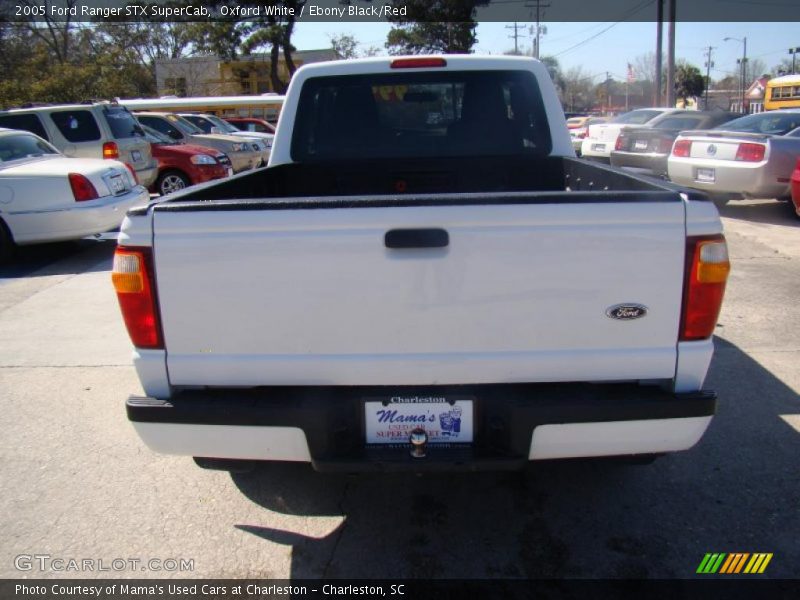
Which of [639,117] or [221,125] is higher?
[221,125]

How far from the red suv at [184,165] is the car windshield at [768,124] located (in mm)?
8916

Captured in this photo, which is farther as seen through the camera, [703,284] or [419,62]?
[419,62]

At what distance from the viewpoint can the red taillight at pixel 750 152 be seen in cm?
980

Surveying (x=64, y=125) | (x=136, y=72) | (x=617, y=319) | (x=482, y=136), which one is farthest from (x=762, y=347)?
(x=136, y=72)

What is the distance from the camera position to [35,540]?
2.97 meters

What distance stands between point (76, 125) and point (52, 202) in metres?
3.82

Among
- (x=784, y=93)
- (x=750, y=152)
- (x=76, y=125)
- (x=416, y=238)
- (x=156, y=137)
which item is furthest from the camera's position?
(x=784, y=93)

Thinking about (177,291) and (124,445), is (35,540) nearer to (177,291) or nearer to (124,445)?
(124,445)

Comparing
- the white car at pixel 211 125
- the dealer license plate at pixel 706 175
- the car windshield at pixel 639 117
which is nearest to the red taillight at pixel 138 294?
the dealer license plate at pixel 706 175

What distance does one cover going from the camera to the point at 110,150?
11016mm

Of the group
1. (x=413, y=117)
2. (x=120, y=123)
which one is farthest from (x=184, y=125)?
(x=413, y=117)

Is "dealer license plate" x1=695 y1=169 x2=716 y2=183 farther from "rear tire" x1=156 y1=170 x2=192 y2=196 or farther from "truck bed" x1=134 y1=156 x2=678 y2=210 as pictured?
"rear tire" x1=156 y1=170 x2=192 y2=196

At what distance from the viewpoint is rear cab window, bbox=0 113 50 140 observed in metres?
11.0

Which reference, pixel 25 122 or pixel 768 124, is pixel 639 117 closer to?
pixel 768 124
